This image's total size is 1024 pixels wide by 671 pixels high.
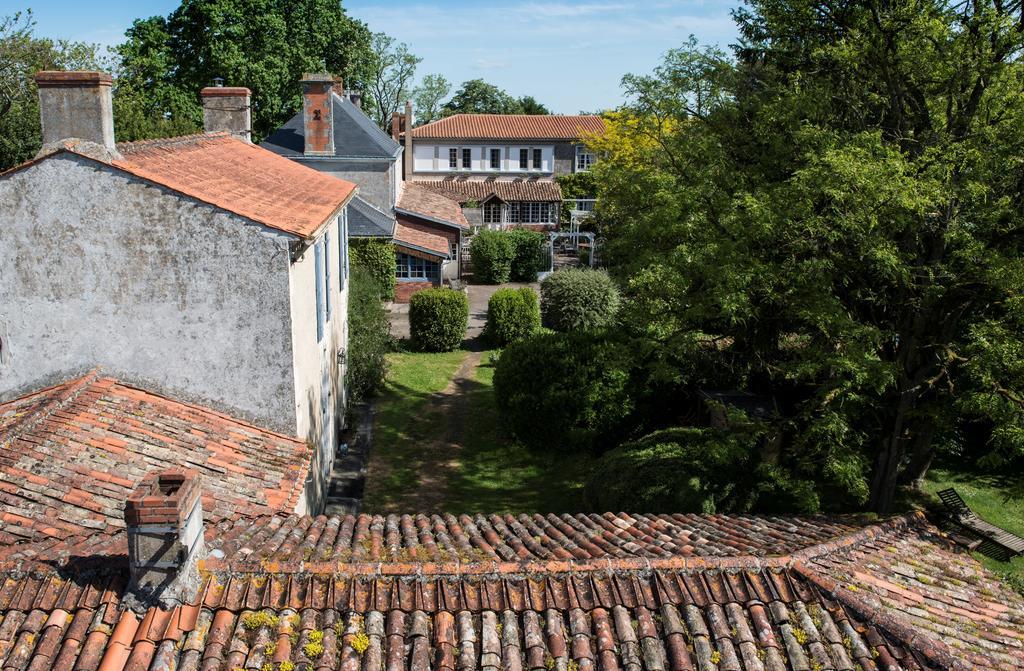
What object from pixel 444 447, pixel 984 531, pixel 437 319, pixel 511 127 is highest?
pixel 511 127

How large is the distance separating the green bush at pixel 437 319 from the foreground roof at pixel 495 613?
2139 centimetres

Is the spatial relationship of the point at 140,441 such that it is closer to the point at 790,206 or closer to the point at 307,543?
the point at 307,543

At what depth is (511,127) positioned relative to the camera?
63344mm

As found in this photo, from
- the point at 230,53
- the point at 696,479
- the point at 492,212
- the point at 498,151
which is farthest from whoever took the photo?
the point at 498,151

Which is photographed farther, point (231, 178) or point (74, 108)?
point (231, 178)

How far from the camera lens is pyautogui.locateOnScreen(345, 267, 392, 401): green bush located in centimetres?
2206

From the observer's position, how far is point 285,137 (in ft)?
116

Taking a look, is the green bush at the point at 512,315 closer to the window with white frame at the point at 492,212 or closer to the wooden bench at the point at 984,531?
the wooden bench at the point at 984,531

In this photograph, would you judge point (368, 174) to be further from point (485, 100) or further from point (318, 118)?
point (485, 100)

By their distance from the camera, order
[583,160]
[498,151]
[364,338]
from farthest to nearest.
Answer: [583,160]
[498,151]
[364,338]

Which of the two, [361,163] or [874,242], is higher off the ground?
[361,163]

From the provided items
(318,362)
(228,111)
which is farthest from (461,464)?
(228,111)

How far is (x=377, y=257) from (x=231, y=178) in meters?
20.5

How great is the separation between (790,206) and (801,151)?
7.98ft
